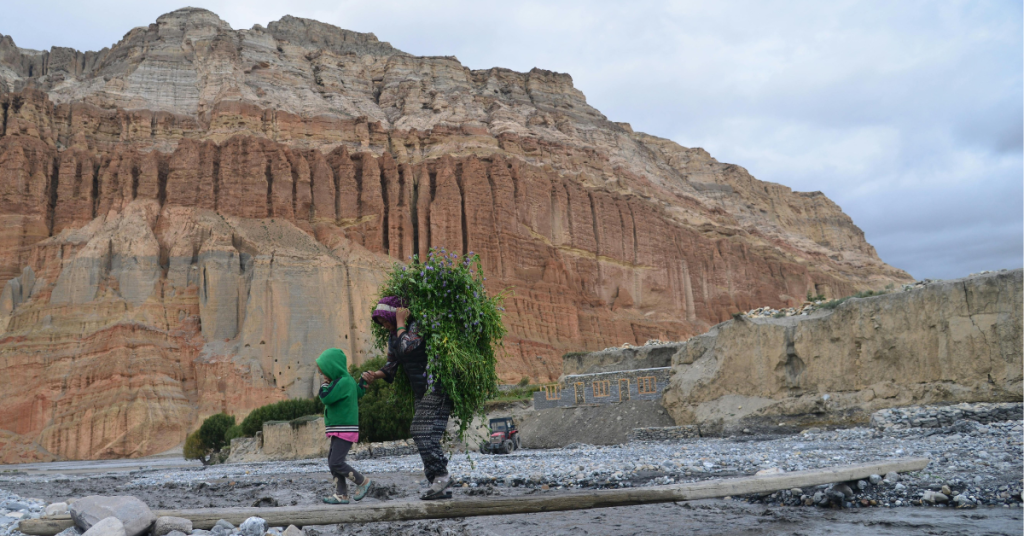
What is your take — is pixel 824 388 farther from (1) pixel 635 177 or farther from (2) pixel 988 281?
(1) pixel 635 177

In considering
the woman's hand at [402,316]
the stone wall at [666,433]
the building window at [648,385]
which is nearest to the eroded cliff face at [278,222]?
the building window at [648,385]

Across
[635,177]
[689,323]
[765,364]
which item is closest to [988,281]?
[765,364]

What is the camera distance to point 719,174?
142m

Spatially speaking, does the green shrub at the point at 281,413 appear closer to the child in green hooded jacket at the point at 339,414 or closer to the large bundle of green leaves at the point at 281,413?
the large bundle of green leaves at the point at 281,413

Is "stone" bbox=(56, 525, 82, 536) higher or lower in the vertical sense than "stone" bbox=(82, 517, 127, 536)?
lower

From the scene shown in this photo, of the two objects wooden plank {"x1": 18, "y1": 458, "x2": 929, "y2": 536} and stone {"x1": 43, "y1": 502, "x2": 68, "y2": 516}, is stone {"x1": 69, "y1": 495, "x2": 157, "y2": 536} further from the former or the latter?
stone {"x1": 43, "y1": 502, "x2": 68, "y2": 516}

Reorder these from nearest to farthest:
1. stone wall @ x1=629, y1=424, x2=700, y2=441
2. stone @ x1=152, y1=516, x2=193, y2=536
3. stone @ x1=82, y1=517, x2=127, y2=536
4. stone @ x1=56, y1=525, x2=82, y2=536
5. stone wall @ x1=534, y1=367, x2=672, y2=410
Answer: stone @ x1=82, y1=517, x2=127, y2=536, stone @ x1=56, y1=525, x2=82, y2=536, stone @ x1=152, y1=516, x2=193, y2=536, stone wall @ x1=629, y1=424, x2=700, y2=441, stone wall @ x1=534, y1=367, x2=672, y2=410

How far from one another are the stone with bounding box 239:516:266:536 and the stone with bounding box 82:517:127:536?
100cm

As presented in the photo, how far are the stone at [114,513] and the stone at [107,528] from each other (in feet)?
0.22

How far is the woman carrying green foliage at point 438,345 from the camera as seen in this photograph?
788cm

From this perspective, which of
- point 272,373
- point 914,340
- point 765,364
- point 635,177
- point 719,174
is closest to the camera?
point 914,340

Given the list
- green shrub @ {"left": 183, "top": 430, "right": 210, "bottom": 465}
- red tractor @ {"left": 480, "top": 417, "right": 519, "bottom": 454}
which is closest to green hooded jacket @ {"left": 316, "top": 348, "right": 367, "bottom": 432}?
red tractor @ {"left": 480, "top": 417, "right": 519, "bottom": 454}

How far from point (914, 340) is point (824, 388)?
335cm

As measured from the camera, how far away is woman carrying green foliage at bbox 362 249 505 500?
7883mm
